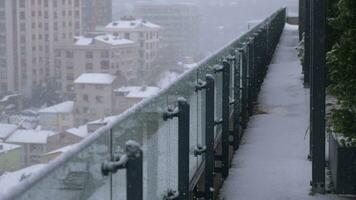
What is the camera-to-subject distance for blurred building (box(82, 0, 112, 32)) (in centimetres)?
6272

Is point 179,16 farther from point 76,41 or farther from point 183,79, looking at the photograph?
point 183,79

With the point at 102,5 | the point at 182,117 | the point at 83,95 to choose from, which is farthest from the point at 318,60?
the point at 102,5

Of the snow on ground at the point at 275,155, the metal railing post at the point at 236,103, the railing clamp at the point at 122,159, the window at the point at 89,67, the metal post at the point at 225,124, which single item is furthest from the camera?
the window at the point at 89,67

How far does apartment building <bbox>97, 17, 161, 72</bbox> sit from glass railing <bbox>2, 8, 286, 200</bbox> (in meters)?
33.0

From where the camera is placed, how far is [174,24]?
152ft

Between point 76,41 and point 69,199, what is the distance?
50.2 metres

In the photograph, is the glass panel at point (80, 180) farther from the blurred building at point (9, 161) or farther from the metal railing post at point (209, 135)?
the metal railing post at point (209, 135)

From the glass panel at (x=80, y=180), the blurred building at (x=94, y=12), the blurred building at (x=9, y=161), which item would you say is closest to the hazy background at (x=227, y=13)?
the blurred building at (x=94, y=12)

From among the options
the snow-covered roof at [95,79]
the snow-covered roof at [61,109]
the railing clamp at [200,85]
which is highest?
the railing clamp at [200,85]

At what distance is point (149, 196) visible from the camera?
398cm

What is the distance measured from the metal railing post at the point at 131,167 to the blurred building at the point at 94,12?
58.4 meters

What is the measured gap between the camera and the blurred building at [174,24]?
132 ft

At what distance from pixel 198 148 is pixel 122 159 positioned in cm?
302

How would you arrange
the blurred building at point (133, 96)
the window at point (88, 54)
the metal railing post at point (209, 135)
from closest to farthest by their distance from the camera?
the blurred building at point (133, 96), the metal railing post at point (209, 135), the window at point (88, 54)
